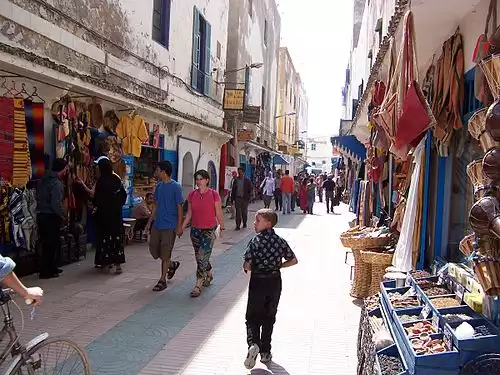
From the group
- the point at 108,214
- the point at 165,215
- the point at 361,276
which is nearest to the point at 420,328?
the point at 361,276

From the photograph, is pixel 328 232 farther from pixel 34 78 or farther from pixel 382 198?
pixel 34 78

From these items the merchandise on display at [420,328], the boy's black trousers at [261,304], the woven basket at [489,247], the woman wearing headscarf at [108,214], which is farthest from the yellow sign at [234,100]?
the woven basket at [489,247]

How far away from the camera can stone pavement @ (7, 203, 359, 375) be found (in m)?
4.52

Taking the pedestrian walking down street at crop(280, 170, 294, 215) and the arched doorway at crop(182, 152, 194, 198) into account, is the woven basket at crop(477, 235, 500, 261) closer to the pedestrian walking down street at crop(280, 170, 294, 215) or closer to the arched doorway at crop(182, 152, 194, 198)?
the arched doorway at crop(182, 152, 194, 198)

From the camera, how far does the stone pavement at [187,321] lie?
4.52m

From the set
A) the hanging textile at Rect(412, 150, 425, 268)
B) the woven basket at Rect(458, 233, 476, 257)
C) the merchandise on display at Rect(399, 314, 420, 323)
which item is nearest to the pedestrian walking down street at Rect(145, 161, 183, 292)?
the hanging textile at Rect(412, 150, 425, 268)

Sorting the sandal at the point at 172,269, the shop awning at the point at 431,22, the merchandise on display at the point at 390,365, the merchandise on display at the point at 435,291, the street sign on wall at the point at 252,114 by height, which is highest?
the street sign on wall at the point at 252,114

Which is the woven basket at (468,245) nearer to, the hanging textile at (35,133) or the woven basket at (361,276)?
the woven basket at (361,276)

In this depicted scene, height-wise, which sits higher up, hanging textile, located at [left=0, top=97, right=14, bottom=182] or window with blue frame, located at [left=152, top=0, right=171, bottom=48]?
window with blue frame, located at [left=152, top=0, right=171, bottom=48]

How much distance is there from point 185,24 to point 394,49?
940cm

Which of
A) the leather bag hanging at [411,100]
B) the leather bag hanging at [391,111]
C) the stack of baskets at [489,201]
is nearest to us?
the stack of baskets at [489,201]

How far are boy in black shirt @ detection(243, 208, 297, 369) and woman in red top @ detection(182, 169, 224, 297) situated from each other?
229 centimetres

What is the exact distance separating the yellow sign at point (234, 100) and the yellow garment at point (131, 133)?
8279 millimetres

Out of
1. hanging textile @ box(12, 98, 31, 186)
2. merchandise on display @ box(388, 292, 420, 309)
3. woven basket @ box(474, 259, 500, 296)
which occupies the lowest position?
merchandise on display @ box(388, 292, 420, 309)
